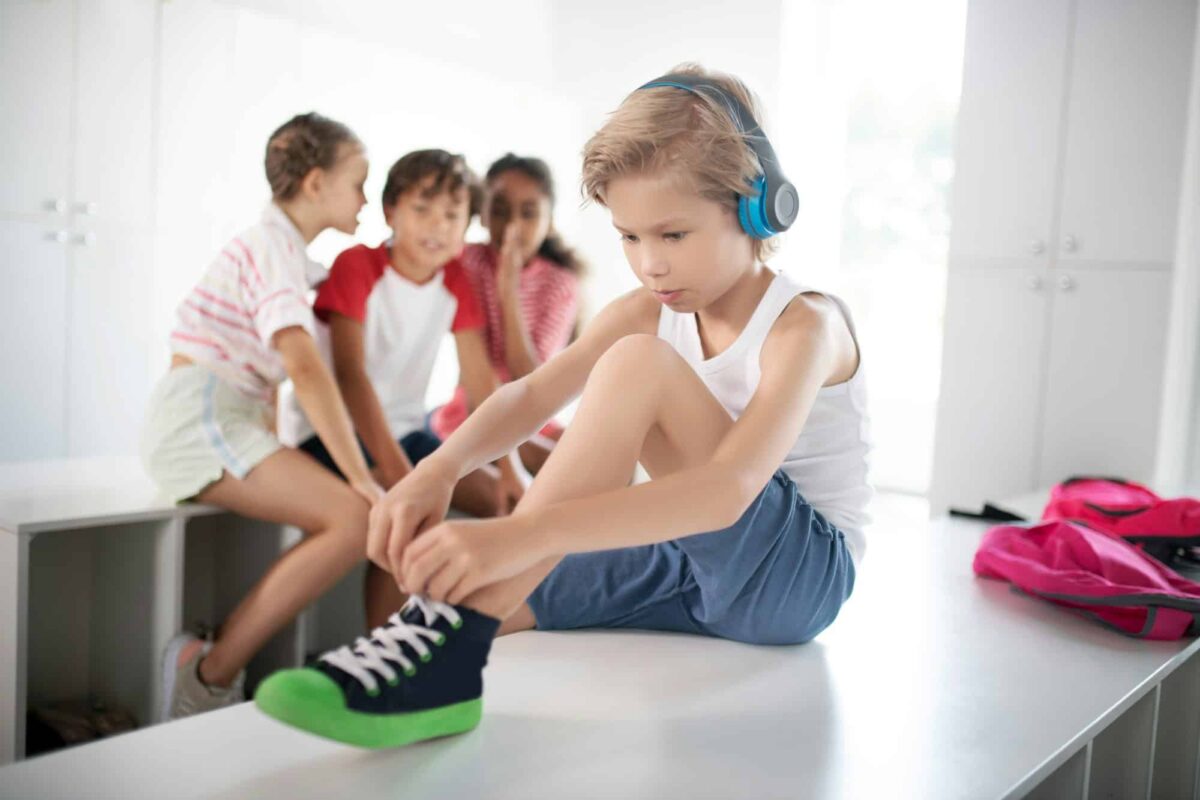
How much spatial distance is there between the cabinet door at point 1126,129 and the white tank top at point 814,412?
1.92 meters

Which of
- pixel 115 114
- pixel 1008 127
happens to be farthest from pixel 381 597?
pixel 1008 127

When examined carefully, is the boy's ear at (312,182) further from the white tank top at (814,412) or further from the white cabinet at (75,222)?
the white cabinet at (75,222)

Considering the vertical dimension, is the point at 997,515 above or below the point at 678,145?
below

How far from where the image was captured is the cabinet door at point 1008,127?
2.90m

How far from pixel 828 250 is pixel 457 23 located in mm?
1793

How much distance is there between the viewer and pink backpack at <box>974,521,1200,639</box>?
141cm

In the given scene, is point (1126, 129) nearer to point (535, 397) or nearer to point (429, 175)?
point (429, 175)

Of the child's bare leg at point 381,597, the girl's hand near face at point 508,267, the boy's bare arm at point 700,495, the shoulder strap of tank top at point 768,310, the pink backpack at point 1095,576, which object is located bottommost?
the child's bare leg at point 381,597

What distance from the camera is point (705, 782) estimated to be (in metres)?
0.89

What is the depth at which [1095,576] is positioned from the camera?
1.52 meters

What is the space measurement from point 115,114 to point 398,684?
8.59 feet

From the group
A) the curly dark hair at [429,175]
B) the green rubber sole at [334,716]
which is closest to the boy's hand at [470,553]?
the green rubber sole at [334,716]

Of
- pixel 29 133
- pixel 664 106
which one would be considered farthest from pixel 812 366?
pixel 29 133

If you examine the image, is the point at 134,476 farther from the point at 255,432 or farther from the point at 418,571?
the point at 418,571
